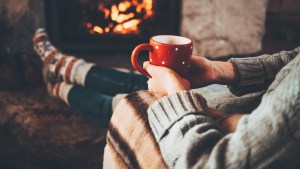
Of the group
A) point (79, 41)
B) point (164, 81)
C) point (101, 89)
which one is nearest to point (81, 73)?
point (101, 89)

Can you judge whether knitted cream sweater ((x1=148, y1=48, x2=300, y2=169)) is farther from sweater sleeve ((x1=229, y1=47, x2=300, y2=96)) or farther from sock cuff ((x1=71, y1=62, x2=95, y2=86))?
sock cuff ((x1=71, y1=62, x2=95, y2=86))

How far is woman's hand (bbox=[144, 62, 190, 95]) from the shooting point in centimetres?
82

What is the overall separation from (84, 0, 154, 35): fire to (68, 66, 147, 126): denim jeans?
77 centimetres

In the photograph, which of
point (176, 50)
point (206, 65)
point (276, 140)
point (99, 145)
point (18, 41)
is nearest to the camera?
point (276, 140)

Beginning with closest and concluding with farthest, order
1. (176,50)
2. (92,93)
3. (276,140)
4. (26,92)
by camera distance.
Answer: (276,140) → (176,50) → (92,93) → (26,92)

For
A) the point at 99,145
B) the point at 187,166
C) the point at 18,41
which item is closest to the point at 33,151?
Answer: the point at 99,145

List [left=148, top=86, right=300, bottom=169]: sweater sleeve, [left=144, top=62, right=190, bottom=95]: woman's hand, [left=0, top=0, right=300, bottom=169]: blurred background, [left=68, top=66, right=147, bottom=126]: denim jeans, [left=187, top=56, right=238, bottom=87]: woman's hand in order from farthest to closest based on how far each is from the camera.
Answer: [left=0, top=0, right=300, bottom=169]: blurred background, [left=68, top=66, right=147, bottom=126]: denim jeans, [left=187, top=56, right=238, bottom=87]: woman's hand, [left=144, top=62, right=190, bottom=95]: woman's hand, [left=148, top=86, right=300, bottom=169]: sweater sleeve

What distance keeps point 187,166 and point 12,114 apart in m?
A: 1.37

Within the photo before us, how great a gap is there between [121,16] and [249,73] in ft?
4.87

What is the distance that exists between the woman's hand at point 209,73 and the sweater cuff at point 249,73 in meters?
0.02

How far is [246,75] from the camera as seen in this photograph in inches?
40.8

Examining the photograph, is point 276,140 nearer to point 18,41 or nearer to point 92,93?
point 92,93

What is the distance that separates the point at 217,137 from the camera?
0.68m

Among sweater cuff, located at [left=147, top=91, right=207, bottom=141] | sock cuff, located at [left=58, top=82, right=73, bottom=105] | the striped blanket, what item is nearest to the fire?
sock cuff, located at [left=58, top=82, right=73, bottom=105]
